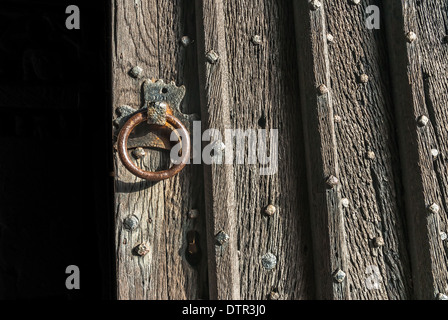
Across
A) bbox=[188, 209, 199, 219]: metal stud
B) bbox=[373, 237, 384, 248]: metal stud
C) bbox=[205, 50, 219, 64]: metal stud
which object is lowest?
bbox=[373, 237, 384, 248]: metal stud

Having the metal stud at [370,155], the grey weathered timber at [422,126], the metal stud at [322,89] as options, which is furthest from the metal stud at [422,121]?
the metal stud at [322,89]

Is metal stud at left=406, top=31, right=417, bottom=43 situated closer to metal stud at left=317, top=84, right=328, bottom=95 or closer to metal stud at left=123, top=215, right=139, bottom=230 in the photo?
metal stud at left=317, top=84, right=328, bottom=95

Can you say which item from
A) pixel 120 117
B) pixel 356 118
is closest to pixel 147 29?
pixel 120 117

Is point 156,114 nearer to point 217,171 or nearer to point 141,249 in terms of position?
point 217,171

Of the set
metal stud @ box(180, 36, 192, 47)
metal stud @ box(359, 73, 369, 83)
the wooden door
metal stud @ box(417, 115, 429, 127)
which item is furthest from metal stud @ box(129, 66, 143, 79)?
metal stud @ box(417, 115, 429, 127)

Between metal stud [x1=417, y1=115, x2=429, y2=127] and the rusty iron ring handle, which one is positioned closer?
the rusty iron ring handle

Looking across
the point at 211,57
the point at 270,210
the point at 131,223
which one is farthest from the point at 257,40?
the point at 131,223

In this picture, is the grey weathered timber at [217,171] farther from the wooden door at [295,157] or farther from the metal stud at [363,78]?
the metal stud at [363,78]
